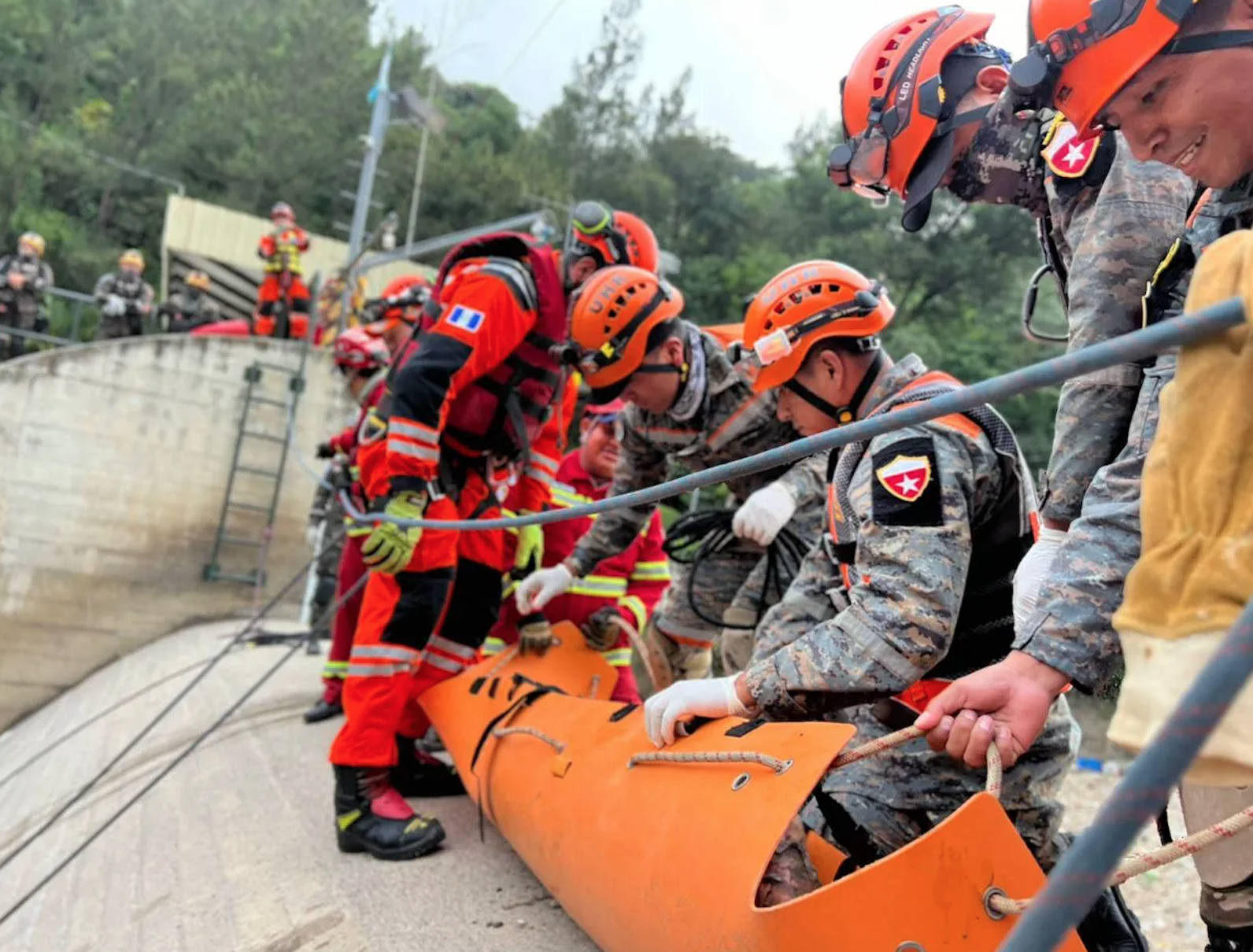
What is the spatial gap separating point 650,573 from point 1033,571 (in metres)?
3.18

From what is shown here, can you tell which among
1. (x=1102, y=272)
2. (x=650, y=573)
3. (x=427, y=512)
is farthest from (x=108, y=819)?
(x=1102, y=272)

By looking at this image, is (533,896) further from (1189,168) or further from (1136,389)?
(1189,168)

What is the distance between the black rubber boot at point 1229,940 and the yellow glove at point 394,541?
229cm

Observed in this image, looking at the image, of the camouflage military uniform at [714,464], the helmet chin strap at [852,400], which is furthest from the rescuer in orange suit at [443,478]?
the helmet chin strap at [852,400]

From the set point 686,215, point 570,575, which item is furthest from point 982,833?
point 686,215

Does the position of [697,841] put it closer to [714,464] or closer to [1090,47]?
[1090,47]

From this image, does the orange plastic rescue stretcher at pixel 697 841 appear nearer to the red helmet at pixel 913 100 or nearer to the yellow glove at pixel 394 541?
the yellow glove at pixel 394 541

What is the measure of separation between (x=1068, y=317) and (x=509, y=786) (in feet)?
6.10

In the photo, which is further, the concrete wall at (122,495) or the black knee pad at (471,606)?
the concrete wall at (122,495)

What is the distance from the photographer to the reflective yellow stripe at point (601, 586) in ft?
14.9

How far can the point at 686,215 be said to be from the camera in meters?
29.8

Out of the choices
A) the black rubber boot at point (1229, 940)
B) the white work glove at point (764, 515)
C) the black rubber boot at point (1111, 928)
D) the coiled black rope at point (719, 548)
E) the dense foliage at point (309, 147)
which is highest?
the dense foliage at point (309, 147)

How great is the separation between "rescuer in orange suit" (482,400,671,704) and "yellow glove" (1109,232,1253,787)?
3.15 metres

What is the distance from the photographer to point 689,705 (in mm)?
1999
